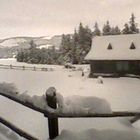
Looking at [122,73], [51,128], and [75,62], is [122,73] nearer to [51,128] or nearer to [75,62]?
[75,62]

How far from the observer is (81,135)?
4.16 metres

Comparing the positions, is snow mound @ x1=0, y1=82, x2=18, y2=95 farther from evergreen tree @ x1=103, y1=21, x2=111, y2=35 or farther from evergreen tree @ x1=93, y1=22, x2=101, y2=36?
evergreen tree @ x1=93, y1=22, x2=101, y2=36

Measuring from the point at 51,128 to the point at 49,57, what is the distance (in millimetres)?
67481

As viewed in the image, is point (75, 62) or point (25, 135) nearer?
point (25, 135)

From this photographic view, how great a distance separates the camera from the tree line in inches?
2446

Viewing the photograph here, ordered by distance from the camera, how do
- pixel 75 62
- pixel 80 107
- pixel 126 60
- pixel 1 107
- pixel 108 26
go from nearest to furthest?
1. pixel 80 107
2. pixel 1 107
3. pixel 126 60
4. pixel 75 62
5. pixel 108 26

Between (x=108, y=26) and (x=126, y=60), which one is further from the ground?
(x=108, y=26)

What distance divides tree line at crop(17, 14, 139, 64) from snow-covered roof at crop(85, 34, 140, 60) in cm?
1894

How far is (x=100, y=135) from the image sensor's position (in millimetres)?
4082

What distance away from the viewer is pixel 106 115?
13.5 ft

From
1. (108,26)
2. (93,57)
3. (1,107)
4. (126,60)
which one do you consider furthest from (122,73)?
(108,26)

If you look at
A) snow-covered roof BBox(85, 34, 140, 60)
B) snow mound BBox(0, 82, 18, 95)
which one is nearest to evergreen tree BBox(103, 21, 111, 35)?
snow-covered roof BBox(85, 34, 140, 60)

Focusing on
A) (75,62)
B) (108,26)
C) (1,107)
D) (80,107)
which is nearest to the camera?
(80,107)

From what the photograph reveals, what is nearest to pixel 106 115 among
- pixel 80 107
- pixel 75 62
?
pixel 80 107
